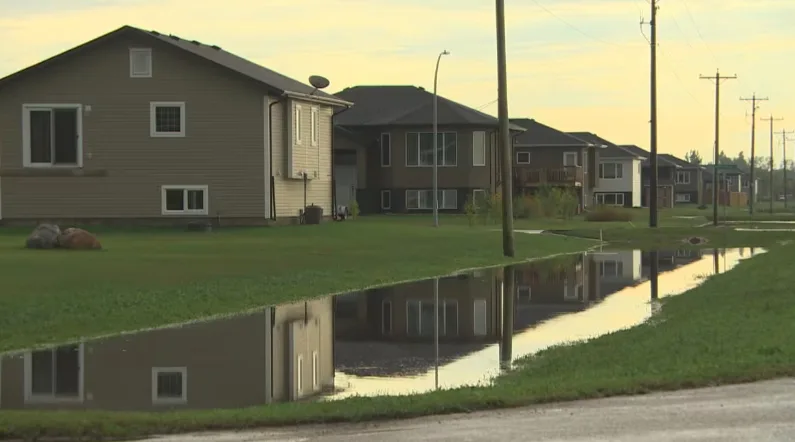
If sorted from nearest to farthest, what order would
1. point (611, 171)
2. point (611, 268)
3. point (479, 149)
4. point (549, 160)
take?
point (611, 268), point (479, 149), point (549, 160), point (611, 171)

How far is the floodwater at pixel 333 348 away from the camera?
1582 centimetres

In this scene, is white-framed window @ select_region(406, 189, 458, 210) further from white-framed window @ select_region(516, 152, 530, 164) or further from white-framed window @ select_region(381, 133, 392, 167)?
white-framed window @ select_region(516, 152, 530, 164)

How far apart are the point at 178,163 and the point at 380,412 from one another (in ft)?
130

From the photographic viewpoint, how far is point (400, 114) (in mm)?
81688

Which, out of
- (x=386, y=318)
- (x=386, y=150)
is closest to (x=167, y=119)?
(x=386, y=318)

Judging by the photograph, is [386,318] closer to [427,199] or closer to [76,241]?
[76,241]

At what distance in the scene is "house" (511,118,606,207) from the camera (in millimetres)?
94875

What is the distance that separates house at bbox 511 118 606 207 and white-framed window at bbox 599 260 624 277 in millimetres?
50459

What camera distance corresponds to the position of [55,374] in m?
17.2

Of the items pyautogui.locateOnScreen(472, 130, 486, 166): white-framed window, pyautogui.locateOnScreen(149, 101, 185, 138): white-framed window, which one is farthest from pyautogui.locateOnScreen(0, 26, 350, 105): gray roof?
pyautogui.locateOnScreen(472, 130, 486, 166): white-framed window

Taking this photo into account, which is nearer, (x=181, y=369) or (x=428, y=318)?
(x=181, y=369)

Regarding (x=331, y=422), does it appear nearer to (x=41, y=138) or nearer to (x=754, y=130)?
(x=41, y=138)

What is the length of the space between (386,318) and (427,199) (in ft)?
185

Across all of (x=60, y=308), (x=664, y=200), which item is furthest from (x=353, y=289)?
(x=664, y=200)
